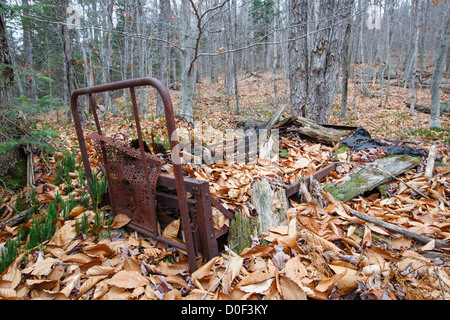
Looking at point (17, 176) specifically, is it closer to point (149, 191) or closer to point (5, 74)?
point (5, 74)

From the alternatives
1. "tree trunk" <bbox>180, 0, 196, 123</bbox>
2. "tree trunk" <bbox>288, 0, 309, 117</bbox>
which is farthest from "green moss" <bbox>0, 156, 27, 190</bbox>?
"tree trunk" <bbox>288, 0, 309, 117</bbox>

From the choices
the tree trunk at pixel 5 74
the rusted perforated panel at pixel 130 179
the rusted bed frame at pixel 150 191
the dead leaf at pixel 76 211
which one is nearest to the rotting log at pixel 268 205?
the rusted bed frame at pixel 150 191

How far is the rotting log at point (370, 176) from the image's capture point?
2.85 meters

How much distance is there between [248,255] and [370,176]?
206 centimetres

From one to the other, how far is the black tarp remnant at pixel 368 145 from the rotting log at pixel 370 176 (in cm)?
12

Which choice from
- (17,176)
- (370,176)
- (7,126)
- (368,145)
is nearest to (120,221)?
(17,176)

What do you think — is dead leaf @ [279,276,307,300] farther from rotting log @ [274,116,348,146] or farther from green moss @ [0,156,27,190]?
rotting log @ [274,116,348,146]

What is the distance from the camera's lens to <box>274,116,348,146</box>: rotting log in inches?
174

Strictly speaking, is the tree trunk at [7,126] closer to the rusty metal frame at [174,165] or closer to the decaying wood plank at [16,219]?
the decaying wood plank at [16,219]

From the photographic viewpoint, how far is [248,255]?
6.41ft

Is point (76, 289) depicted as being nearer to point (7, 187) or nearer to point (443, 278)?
point (7, 187)

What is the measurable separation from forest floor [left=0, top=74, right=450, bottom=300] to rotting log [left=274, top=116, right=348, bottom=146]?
1.67 m

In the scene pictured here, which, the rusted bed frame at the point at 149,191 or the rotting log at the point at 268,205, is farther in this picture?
the rotting log at the point at 268,205
